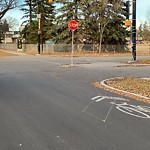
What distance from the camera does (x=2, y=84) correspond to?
42.0 ft

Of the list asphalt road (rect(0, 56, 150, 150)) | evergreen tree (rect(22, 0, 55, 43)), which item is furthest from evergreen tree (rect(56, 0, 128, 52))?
asphalt road (rect(0, 56, 150, 150))

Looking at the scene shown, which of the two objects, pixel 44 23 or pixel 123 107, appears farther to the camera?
pixel 44 23

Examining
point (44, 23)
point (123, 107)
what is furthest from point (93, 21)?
point (123, 107)

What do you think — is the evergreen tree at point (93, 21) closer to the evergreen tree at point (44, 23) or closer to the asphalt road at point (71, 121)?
the evergreen tree at point (44, 23)

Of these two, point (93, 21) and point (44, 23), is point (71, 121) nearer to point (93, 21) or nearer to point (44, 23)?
point (93, 21)

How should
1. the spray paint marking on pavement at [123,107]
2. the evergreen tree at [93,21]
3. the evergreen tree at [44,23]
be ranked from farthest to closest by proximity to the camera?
the evergreen tree at [44,23] < the evergreen tree at [93,21] < the spray paint marking on pavement at [123,107]

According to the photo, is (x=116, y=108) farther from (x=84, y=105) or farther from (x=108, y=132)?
(x=108, y=132)

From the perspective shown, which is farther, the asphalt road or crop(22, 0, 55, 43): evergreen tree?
crop(22, 0, 55, 43): evergreen tree

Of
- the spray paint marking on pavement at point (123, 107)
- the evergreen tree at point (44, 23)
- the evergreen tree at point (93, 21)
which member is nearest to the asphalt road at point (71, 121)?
the spray paint marking on pavement at point (123, 107)

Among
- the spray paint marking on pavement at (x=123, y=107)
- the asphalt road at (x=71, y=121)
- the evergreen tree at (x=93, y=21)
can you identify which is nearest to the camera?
the asphalt road at (x=71, y=121)

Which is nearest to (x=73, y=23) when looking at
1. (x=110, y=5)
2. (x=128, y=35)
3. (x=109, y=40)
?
(x=110, y=5)

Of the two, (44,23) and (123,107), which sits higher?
(44,23)

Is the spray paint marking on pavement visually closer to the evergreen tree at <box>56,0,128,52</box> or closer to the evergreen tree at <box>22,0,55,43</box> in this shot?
the evergreen tree at <box>56,0,128,52</box>

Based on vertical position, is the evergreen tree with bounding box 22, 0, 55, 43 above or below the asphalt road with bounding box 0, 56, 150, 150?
above
